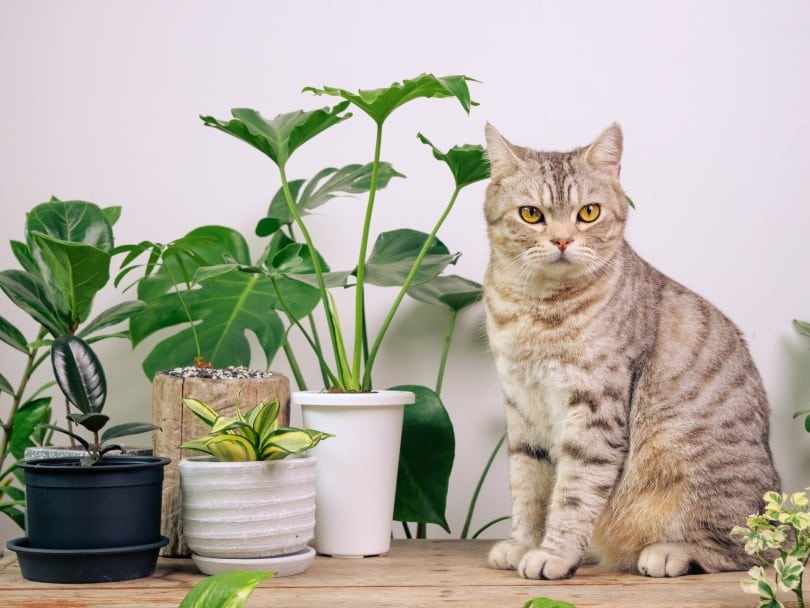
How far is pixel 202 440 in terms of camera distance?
1.27 m

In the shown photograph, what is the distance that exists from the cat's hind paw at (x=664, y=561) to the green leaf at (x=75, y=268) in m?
0.90

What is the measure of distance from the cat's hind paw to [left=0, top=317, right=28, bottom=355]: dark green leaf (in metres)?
1.05

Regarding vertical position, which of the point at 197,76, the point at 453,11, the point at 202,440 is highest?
the point at 453,11

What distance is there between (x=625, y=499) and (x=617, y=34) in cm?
100

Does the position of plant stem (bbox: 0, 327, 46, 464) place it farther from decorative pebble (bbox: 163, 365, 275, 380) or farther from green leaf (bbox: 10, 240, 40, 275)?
decorative pebble (bbox: 163, 365, 275, 380)

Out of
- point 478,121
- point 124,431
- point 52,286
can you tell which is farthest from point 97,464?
point 478,121

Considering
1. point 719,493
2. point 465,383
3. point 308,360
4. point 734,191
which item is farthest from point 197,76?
point 719,493

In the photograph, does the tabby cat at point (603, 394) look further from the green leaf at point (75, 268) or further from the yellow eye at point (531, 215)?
Result: the green leaf at point (75, 268)

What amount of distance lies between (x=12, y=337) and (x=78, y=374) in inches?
14.3

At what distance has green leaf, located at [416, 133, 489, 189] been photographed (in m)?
1.49

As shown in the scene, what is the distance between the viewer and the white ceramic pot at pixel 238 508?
1247 mm

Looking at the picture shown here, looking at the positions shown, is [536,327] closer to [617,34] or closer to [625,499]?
[625,499]

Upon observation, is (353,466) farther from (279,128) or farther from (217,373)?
(279,128)

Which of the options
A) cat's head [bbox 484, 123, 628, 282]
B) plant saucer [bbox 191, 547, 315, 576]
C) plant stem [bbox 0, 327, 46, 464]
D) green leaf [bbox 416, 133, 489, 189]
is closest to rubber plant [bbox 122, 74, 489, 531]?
green leaf [bbox 416, 133, 489, 189]
